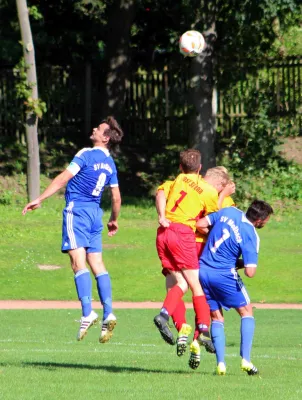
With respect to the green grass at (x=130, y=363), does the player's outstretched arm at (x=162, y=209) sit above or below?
above

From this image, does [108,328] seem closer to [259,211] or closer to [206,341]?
[206,341]

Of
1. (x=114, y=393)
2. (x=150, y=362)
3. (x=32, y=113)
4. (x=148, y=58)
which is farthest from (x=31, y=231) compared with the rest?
(x=114, y=393)

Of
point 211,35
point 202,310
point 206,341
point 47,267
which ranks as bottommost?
point 47,267

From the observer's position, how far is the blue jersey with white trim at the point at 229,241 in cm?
943

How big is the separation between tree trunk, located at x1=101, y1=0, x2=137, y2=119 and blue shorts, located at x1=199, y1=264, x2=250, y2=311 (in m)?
20.2

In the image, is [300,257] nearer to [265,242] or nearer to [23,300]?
[265,242]

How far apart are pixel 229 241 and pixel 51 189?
5.98 feet

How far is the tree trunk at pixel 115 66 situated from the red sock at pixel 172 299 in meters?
19.6

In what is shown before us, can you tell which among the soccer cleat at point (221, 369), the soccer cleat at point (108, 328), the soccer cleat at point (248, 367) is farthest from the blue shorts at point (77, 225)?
the soccer cleat at point (248, 367)

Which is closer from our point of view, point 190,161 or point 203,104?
point 190,161

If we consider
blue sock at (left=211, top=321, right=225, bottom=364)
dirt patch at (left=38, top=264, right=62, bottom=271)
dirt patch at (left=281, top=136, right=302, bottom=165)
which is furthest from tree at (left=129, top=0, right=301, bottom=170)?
blue sock at (left=211, top=321, right=225, bottom=364)

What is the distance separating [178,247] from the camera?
10.3m

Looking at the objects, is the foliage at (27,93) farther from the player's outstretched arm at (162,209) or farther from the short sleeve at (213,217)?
the short sleeve at (213,217)

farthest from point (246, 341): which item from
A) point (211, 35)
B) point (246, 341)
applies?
point (211, 35)
